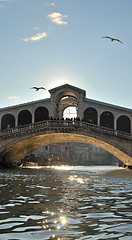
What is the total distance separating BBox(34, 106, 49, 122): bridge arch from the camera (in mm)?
38875

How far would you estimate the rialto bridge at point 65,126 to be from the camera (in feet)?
107

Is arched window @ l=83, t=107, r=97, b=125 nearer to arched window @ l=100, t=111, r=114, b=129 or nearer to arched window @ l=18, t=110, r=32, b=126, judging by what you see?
arched window @ l=100, t=111, r=114, b=129

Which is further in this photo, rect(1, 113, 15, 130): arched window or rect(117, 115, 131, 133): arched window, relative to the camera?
rect(1, 113, 15, 130): arched window

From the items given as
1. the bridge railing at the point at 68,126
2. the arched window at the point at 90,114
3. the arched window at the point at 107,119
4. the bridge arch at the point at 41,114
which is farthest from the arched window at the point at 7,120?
the arched window at the point at 107,119

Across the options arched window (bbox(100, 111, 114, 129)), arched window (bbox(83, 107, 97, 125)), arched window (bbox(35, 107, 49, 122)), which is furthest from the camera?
arched window (bbox(35, 107, 49, 122))

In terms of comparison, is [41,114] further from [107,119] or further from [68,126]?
[107,119]

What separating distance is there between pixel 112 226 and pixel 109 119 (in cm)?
3298

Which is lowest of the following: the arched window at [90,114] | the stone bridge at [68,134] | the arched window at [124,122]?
the stone bridge at [68,134]

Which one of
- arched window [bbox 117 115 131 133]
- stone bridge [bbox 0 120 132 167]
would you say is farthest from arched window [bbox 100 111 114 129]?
stone bridge [bbox 0 120 132 167]

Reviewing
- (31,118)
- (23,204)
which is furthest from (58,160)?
(23,204)

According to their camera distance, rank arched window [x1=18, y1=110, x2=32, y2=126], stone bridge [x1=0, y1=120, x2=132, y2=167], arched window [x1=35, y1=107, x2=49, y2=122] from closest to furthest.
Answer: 1. stone bridge [x1=0, y1=120, x2=132, y2=167]
2. arched window [x1=35, y1=107, x2=49, y2=122]
3. arched window [x1=18, y1=110, x2=32, y2=126]

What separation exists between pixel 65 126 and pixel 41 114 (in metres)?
6.79

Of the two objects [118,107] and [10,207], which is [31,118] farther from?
[10,207]

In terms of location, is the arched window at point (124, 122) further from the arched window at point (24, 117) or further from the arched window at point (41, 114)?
the arched window at point (24, 117)
